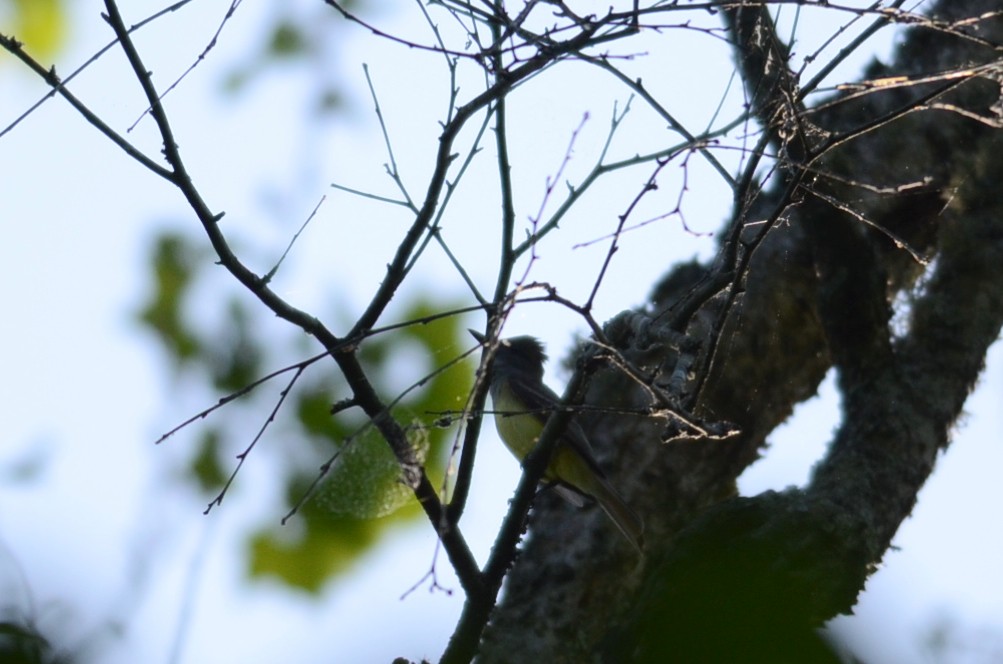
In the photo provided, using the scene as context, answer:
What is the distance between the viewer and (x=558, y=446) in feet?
18.4

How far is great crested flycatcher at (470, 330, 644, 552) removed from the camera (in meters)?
5.56

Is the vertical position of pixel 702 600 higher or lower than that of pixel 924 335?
lower

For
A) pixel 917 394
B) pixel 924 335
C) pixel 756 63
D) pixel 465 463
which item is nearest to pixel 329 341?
pixel 465 463

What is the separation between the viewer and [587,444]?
5.79 m

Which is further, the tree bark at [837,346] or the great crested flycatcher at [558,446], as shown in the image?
the great crested flycatcher at [558,446]

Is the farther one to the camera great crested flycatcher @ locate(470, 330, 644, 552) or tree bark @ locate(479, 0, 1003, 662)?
great crested flycatcher @ locate(470, 330, 644, 552)

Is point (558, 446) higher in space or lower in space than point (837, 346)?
lower

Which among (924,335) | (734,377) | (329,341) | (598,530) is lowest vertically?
(329,341)

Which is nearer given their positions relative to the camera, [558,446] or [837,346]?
[558,446]

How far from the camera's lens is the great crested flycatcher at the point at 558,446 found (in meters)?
5.56

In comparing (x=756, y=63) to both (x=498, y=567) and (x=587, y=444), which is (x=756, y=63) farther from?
(x=498, y=567)

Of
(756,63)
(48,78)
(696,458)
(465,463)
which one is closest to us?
(48,78)

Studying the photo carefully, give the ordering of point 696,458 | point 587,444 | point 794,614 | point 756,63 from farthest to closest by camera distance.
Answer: point 696,458, point 587,444, point 756,63, point 794,614

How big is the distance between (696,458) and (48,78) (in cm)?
411
